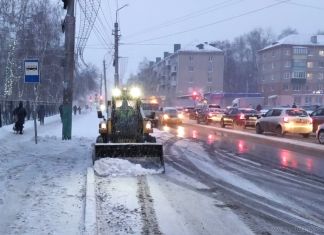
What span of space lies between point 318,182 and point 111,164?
497cm

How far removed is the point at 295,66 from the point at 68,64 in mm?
104730

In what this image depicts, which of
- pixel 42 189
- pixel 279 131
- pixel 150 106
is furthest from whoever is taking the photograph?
pixel 150 106

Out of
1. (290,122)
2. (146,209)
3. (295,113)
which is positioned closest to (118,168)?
(146,209)

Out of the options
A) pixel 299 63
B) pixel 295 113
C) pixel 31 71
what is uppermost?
pixel 299 63

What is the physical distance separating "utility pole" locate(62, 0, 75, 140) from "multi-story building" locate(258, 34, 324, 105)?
99.3m

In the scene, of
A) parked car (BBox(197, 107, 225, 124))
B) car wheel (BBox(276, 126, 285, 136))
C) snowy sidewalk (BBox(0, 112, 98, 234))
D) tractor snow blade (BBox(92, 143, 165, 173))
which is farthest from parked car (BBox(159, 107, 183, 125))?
tractor snow blade (BBox(92, 143, 165, 173))

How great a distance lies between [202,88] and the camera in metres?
129

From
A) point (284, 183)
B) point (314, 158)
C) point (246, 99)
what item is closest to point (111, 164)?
point (284, 183)

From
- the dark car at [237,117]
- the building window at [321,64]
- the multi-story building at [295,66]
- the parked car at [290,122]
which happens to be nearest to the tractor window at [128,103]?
the parked car at [290,122]

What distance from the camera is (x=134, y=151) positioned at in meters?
14.3

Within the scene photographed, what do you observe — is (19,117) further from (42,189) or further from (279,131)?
(42,189)

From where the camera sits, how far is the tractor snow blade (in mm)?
14219

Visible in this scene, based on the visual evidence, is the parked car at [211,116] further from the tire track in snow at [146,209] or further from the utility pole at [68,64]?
the tire track in snow at [146,209]

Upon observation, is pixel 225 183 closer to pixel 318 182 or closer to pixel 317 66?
pixel 318 182
